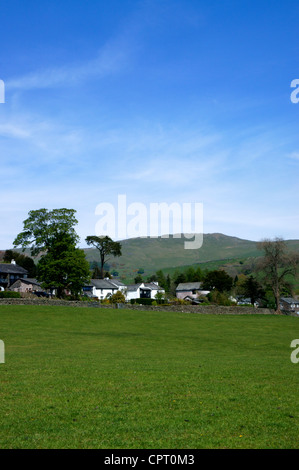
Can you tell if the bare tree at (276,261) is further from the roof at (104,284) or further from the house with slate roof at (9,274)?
the house with slate roof at (9,274)

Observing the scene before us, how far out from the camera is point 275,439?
8914mm

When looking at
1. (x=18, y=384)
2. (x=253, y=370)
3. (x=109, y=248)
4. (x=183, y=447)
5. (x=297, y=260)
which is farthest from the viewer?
(x=109, y=248)

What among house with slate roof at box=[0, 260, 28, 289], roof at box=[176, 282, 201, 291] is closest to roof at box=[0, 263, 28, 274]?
house with slate roof at box=[0, 260, 28, 289]

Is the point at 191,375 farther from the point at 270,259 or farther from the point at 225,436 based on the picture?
the point at 270,259

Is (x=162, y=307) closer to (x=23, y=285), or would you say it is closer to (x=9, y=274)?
(x=23, y=285)

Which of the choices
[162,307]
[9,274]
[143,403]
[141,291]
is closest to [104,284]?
[141,291]

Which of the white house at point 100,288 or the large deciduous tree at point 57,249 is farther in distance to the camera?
the white house at point 100,288

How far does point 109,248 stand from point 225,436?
10908 centimetres

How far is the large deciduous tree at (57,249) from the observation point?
72.1 m

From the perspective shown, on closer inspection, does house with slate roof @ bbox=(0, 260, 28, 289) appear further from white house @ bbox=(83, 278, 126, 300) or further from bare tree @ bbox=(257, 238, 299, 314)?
bare tree @ bbox=(257, 238, 299, 314)

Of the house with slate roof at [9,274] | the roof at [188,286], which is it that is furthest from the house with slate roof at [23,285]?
the roof at [188,286]

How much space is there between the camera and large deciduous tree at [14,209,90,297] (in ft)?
236

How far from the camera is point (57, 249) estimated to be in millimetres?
74750
